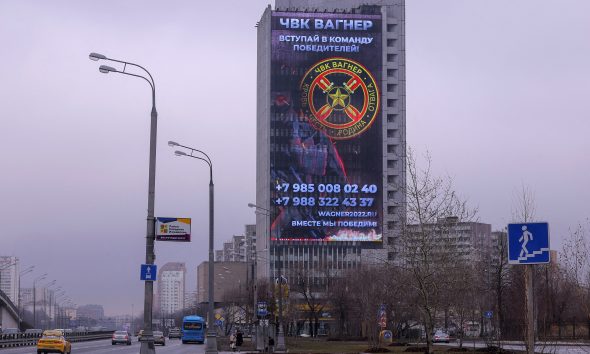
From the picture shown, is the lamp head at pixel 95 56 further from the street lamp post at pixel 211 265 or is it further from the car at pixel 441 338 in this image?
the car at pixel 441 338

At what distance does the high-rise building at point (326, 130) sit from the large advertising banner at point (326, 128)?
0.53 feet

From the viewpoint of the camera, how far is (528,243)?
13.8 metres

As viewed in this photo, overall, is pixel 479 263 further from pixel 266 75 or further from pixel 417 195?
pixel 266 75

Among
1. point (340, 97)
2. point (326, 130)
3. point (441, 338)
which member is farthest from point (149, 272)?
point (340, 97)

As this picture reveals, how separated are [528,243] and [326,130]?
438ft

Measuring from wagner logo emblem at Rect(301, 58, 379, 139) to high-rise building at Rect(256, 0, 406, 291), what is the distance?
16cm

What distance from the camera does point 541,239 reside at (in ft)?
44.7

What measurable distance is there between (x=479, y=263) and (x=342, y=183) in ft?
278

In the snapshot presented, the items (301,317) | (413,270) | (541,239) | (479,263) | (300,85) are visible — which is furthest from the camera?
(300,85)

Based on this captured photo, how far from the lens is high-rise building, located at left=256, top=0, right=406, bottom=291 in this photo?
479 feet

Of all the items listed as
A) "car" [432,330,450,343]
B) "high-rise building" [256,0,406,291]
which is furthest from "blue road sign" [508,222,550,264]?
"high-rise building" [256,0,406,291]

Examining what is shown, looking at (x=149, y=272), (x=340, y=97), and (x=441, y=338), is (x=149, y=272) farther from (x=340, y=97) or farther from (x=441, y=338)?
(x=340, y=97)

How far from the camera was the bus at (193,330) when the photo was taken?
322ft

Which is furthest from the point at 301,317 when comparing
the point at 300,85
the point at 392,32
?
the point at 392,32
